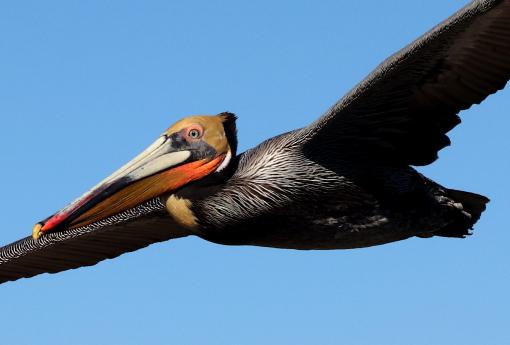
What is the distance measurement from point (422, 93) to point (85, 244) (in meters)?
4.37

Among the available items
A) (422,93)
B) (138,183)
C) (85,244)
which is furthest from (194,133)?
(85,244)

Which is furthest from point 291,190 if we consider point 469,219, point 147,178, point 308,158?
point 469,219

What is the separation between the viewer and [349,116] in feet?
35.0

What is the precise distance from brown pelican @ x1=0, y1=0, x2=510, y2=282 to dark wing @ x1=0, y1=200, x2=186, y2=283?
162 cm

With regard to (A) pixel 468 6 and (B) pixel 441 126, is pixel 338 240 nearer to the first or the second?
(B) pixel 441 126

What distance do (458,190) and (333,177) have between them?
148cm

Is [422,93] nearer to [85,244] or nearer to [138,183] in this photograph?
[138,183]

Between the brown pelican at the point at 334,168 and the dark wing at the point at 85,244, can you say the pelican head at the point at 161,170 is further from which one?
the dark wing at the point at 85,244

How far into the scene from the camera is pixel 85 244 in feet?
43.1

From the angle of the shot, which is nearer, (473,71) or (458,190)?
(473,71)

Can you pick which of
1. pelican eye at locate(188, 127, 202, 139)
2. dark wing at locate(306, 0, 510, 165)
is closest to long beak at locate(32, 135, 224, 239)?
pelican eye at locate(188, 127, 202, 139)

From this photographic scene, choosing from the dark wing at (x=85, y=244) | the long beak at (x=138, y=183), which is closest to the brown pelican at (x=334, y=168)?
the long beak at (x=138, y=183)

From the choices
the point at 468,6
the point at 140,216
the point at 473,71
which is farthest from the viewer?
the point at 140,216

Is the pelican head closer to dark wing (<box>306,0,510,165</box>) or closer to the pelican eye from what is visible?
the pelican eye
